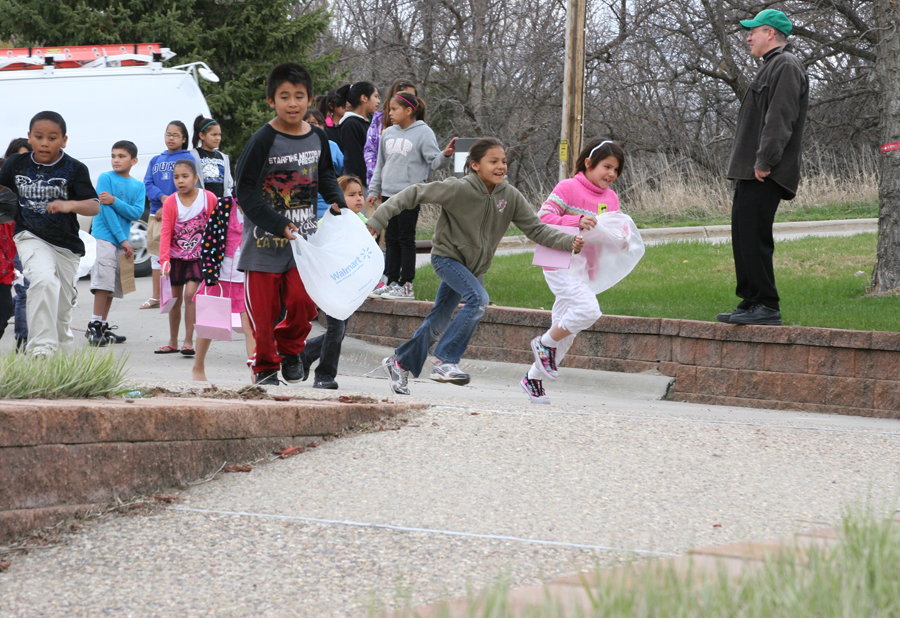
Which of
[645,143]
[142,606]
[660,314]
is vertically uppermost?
[645,143]

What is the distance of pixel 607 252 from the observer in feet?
21.5

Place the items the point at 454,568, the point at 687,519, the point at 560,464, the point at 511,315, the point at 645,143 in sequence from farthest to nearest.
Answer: the point at 645,143
the point at 511,315
the point at 560,464
the point at 687,519
the point at 454,568

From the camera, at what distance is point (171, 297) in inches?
317

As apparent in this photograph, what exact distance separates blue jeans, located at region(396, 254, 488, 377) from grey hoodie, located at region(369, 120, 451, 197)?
2.79m

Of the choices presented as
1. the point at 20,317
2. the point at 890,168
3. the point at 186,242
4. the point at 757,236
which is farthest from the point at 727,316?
the point at 20,317

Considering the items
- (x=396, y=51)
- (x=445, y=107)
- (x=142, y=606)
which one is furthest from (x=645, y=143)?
(x=142, y=606)

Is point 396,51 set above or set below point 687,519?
above

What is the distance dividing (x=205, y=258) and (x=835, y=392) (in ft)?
14.7

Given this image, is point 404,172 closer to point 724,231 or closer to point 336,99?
point 336,99

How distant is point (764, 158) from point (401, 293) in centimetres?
355

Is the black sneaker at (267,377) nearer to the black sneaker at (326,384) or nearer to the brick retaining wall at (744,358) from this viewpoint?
the black sneaker at (326,384)

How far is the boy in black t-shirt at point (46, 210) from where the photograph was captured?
6.22 metres

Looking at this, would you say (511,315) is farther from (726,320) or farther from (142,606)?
(142,606)

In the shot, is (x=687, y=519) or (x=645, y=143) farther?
(x=645, y=143)
